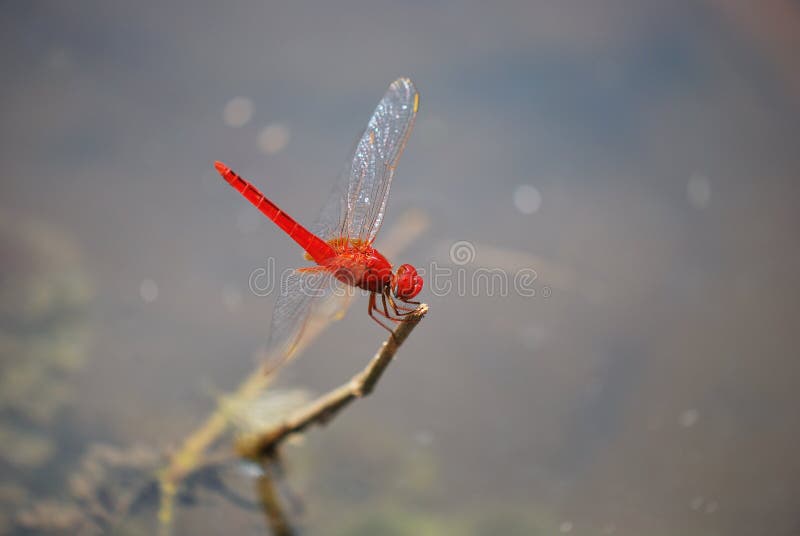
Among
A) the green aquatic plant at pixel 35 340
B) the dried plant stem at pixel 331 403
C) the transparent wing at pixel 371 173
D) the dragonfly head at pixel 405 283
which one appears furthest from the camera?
the green aquatic plant at pixel 35 340

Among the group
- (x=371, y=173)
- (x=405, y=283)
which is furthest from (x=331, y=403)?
(x=371, y=173)

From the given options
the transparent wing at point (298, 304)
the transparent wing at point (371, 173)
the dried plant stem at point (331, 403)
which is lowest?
the dried plant stem at point (331, 403)

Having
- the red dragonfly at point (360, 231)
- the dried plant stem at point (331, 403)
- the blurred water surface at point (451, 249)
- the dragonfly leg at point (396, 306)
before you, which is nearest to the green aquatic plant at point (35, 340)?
the blurred water surface at point (451, 249)

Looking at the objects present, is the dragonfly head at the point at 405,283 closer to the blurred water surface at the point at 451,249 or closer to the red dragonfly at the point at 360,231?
the red dragonfly at the point at 360,231

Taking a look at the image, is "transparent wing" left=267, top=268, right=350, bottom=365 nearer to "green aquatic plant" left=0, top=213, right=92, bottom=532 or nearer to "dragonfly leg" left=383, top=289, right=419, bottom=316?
"dragonfly leg" left=383, top=289, right=419, bottom=316

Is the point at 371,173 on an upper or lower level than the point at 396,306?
upper

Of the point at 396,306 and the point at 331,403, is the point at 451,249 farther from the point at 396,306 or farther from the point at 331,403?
the point at 331,403
